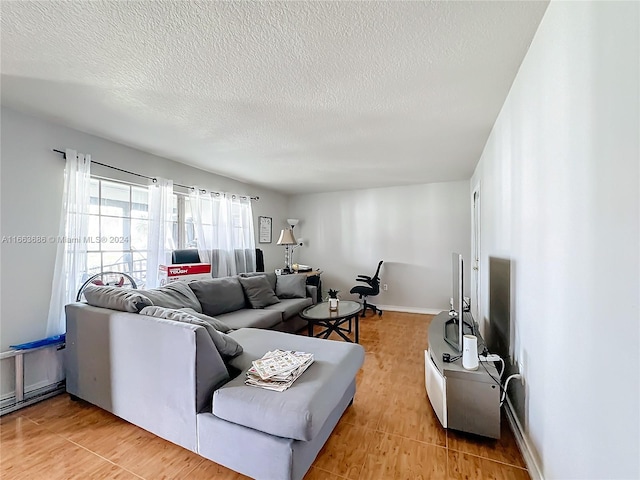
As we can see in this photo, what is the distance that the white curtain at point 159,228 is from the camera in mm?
3242

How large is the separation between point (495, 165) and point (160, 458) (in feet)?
10.8

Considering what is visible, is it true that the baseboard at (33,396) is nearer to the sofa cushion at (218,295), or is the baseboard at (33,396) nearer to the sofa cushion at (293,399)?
the sofa cushion at (218,295)

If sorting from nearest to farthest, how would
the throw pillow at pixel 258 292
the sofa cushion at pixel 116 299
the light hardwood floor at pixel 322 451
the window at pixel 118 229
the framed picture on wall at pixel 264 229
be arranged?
the light hardwood floor at pixel 322 451 < the sofa cushion at pixel 116 299 < the window at pixel 118 229 < the throw pillow at pixel 258 292 < the framed picture on wall at pixel 264 229

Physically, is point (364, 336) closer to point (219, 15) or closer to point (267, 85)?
point (267, 85)

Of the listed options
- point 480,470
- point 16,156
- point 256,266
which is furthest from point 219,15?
point 256,266

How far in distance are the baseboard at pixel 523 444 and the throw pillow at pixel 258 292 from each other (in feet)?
8.76

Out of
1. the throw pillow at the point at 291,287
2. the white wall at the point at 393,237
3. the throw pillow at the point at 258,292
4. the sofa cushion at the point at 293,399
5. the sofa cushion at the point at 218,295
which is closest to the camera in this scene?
the sofa cushion at the point at 293,399

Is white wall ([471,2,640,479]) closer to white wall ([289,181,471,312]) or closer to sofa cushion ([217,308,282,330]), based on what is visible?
sofa cushion ([217,308,282,330])

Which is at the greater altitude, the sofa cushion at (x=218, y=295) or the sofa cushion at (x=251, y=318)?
the sofa cushion at (x=218, y=295)

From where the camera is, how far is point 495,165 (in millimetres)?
2508

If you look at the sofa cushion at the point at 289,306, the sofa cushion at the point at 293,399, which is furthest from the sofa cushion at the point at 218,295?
the sofa cushion at the point at 293,399

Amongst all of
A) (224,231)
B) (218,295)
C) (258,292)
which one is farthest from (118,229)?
(258,292)

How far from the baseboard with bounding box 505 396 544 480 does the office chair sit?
3545 mm

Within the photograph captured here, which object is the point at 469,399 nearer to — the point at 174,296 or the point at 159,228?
the point at 174,296
